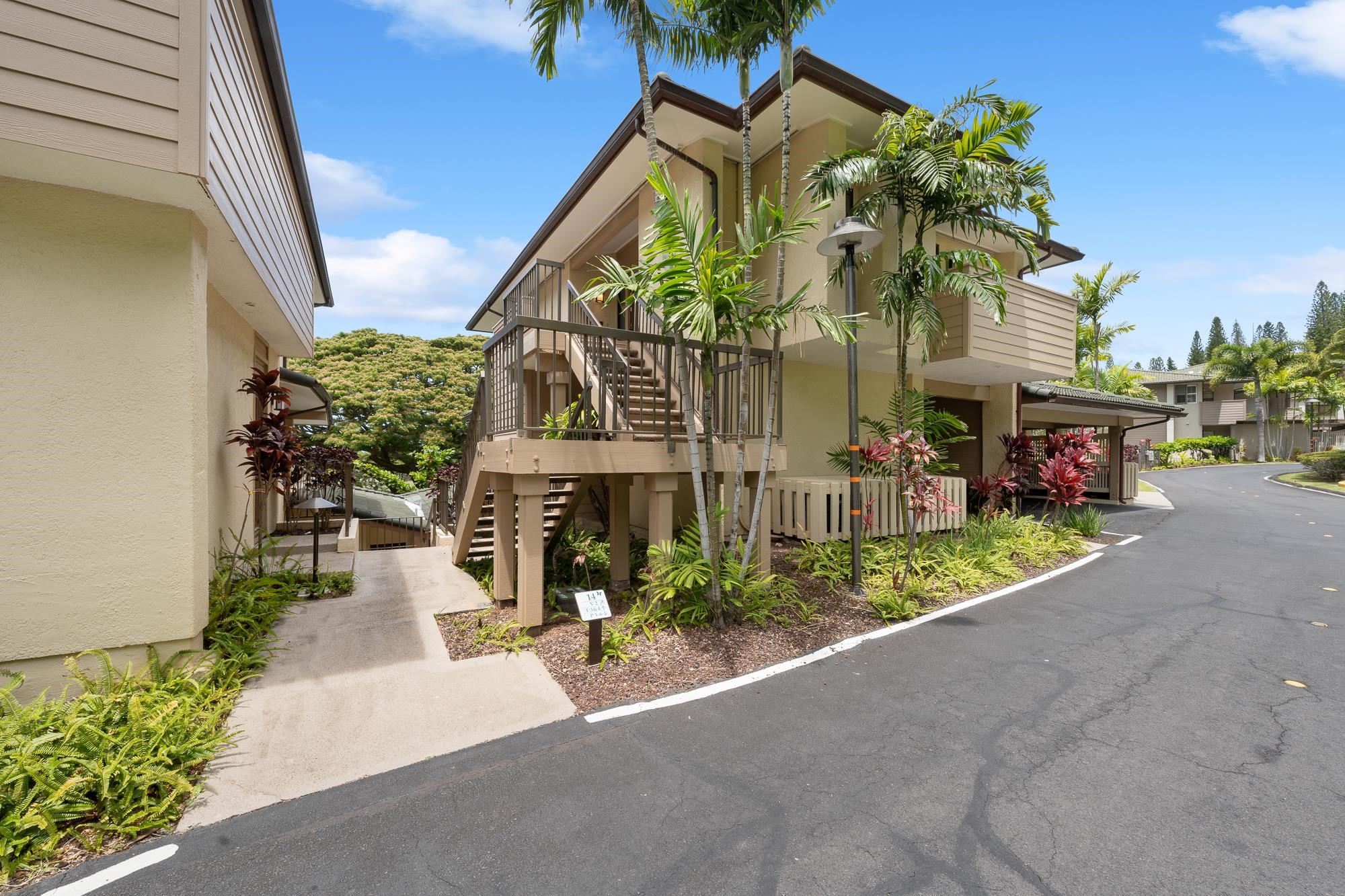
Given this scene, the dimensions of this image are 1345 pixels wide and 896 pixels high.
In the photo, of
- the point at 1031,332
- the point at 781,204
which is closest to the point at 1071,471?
the point at 1031,332

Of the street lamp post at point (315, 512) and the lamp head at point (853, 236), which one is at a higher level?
the lamp head at point (853, 236)

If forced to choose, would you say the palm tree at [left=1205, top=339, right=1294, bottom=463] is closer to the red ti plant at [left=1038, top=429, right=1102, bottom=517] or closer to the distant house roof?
the distant house roof

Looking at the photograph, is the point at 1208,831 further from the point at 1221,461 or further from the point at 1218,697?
the point at 1221,461

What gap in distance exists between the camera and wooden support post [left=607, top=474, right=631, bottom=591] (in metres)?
6.87

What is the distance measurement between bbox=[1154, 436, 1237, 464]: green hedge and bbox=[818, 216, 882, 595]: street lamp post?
39910 millimetres

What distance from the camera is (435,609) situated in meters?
5.94

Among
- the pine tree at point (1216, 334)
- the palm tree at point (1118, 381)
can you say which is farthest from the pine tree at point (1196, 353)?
the palm tree at point (1118, 381)

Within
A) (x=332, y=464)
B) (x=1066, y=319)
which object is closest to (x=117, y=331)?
(x=332, y=464)

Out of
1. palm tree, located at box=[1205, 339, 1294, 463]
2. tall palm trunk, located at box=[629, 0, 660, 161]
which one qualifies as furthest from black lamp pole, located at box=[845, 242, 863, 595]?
palm tree, located at box=[1205, 339, 1294, 463]

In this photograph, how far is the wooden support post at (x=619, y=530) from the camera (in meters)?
6.87

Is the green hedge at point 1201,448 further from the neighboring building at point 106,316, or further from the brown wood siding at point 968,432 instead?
the neighboring building at point 106,316

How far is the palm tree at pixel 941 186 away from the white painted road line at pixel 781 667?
3.84ft

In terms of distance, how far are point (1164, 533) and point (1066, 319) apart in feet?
15.6

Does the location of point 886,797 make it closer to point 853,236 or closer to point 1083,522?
point 853,236
